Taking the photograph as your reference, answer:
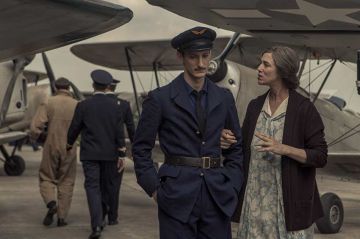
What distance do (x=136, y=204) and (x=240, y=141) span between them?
588cm

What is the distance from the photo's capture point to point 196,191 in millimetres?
2959

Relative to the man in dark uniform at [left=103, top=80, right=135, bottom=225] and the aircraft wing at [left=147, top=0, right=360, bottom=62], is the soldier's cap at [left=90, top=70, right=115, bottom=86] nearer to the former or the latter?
the man in dark uniform at [left=103, top=80, right=135, bottom=225]

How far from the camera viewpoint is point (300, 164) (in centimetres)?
315

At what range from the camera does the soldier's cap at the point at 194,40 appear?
3.04 meters

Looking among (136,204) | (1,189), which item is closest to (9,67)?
(1,189)

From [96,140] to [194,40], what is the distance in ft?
11.5

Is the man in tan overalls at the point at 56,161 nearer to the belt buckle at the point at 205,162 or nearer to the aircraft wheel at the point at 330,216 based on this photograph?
the aircraft wheel at the point at 330,216

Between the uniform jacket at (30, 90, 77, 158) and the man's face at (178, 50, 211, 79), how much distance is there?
4.15 meters

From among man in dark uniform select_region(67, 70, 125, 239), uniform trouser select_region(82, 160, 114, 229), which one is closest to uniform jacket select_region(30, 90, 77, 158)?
man in dark uniform select_region(67, 70, 125, 239)

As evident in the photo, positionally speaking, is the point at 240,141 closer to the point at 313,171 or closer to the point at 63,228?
the point at 313,171

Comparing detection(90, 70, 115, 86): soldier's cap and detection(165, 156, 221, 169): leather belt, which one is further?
detection(90, 70, 115, 86): soldier's cap

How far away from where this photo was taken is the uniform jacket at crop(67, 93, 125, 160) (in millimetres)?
6395

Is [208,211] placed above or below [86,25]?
below

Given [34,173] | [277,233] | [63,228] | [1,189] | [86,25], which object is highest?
[86,25]
